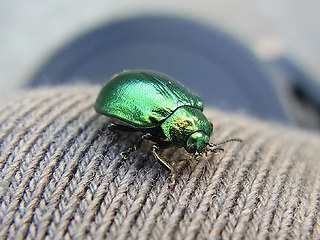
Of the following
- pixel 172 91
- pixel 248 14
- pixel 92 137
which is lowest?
pixel 92 137

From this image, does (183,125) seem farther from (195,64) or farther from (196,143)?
(195,64)

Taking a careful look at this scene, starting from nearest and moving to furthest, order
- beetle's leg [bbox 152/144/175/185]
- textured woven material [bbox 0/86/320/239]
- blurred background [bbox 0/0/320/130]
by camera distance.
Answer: textured woven material [bbox 0/86/320/239] < beetle's leg [bbox 152/144/175/185] < blurred background [bbox 0/0/320/130]

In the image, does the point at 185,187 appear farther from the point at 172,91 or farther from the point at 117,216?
the point at 172,91

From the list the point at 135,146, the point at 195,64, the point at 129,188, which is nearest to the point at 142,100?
the point at 135,146

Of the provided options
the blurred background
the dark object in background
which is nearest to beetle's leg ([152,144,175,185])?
the blurred background

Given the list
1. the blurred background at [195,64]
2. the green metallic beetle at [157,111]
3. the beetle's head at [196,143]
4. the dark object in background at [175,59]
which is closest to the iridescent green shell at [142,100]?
the green metallic beetle at [157,111]

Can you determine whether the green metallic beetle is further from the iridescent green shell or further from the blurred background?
the blurred background

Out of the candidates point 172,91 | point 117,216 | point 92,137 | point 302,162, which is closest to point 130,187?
point 117,216
